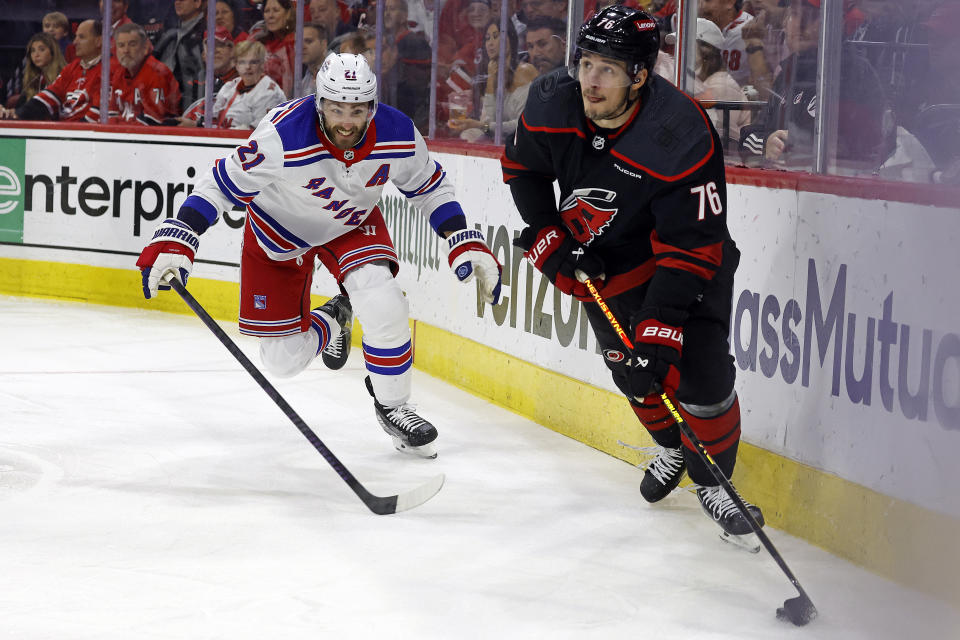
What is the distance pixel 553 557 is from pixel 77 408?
207cm

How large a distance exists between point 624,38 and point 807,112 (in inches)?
26.5

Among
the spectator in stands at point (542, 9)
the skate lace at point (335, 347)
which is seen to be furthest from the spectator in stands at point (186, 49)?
the skate lace at point (335, 347)

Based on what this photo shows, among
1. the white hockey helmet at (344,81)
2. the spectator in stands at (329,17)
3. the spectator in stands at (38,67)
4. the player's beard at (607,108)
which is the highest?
the spectator in stands at (329,17)

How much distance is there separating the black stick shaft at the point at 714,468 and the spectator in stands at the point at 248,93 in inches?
143

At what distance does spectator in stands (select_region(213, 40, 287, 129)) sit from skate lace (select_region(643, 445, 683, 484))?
143 inches

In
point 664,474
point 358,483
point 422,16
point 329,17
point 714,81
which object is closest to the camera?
point 358,483

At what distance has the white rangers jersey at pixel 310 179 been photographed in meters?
3.33

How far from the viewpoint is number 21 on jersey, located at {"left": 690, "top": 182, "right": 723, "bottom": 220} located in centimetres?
266

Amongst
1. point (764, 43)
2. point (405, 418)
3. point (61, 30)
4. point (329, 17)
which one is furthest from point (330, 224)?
point (61, 30)

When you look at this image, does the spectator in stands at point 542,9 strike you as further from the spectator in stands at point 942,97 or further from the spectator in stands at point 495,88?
the spectator in stands at point 942,97

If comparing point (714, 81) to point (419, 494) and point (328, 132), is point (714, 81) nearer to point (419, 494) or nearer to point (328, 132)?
point (328, 132)

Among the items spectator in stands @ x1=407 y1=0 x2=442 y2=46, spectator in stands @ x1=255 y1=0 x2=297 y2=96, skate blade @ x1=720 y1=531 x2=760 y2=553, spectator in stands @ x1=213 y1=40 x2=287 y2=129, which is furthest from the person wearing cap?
spectator in stands @ x1=213 y1=40 x2=287 y2=129

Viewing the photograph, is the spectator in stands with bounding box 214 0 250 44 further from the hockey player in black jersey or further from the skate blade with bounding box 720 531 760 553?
the skate blade with bounding box 720 531 760 553

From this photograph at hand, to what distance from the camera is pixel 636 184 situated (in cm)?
279
